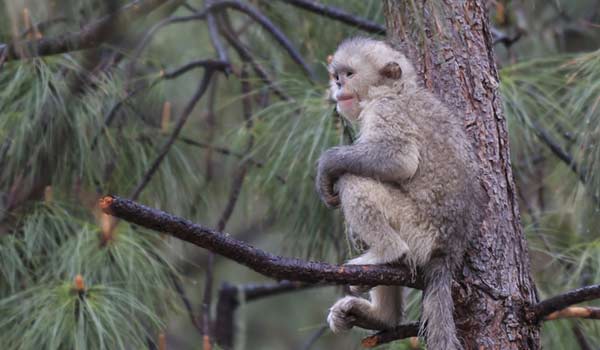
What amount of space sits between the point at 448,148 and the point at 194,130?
199 cm

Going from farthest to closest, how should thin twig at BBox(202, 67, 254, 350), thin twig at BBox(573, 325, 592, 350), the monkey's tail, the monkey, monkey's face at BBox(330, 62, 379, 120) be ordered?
1. thin twig at BBox(202, 67, 254, 350)
2. thin twig at BBox(573, 325, 592, 350)
3. monkey's face at BBox(330, 62, 379, 120)
4. the monkey
5. the monkey's tail

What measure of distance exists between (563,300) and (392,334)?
1.62 ft

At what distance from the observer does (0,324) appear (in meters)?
3.10

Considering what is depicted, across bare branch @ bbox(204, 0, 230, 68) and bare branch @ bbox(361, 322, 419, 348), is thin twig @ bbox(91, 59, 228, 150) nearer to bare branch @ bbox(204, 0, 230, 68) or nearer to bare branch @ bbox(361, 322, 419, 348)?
bare branch @ bbox(204, 0, 230, 68)

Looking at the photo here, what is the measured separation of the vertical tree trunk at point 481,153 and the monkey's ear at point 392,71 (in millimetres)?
83

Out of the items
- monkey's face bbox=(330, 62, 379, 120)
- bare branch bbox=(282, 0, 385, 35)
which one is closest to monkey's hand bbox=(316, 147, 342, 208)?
monkey's face bbox=(330, 62, 379, 120)

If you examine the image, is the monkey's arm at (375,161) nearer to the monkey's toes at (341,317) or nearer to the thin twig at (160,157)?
the monkey's toes at (341,317)

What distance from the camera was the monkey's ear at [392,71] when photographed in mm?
2869

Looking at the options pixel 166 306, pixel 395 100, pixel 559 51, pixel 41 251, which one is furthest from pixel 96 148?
pixel 559 51

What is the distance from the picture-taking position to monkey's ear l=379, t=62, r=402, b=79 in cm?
287

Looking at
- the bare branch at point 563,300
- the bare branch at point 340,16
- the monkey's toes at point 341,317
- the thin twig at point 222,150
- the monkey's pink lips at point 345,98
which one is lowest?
the bare branch at point 563,300

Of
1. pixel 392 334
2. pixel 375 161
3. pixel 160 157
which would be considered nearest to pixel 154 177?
pixel 160 157

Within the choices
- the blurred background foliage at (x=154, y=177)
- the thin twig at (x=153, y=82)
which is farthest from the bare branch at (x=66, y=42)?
the thin twig at (x=153, y=82)

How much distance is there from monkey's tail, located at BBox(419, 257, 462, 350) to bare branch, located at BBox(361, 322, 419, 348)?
10 centimetres
